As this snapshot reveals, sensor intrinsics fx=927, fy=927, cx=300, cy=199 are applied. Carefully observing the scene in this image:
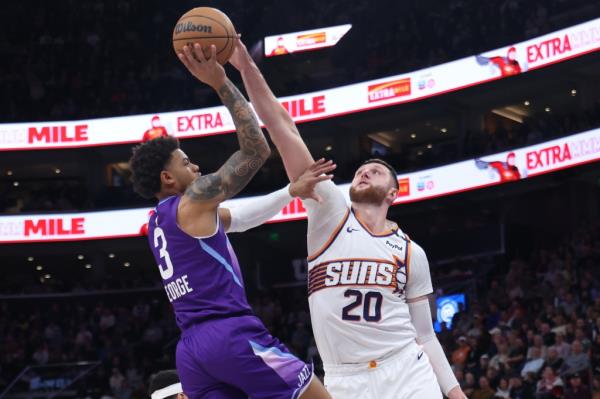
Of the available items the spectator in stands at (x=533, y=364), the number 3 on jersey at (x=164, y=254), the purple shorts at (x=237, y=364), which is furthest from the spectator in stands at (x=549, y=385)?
the number 3 on jersey at (x=164, y=254)

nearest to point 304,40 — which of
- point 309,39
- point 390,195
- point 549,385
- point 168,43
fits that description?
point 309,39

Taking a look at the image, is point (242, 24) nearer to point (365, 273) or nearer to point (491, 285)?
point (491, 285)

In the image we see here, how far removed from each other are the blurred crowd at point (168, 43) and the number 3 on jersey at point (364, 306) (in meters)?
19.8

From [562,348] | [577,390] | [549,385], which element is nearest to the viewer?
[577,390]

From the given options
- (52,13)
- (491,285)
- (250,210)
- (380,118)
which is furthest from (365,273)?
(52,13)

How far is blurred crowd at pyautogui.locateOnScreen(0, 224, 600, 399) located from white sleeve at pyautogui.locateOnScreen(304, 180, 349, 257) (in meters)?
8.11

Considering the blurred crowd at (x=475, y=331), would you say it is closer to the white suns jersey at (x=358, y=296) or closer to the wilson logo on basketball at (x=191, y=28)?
the white suns jersey at (x=358, y=296)

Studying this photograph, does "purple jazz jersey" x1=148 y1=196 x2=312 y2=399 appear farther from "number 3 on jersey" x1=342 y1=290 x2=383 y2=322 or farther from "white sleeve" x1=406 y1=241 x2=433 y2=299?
"white sleeve" x1=406 y1=241 x2=433 y2=299

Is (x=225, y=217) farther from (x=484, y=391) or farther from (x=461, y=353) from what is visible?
(x=461, y=353)

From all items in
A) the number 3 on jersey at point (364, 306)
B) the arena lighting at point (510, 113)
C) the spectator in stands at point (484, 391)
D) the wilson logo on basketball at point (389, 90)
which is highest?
the wilson logo on basketball at point (389, 90)

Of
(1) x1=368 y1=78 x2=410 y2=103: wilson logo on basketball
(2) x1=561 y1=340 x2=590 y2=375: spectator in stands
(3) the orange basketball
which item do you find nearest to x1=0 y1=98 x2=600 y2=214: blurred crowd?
(1) x1=368 y1=78 x2=410 y2=103: wilson logo on basketball

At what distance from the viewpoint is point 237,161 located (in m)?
4.78

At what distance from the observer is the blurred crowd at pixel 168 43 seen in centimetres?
2623

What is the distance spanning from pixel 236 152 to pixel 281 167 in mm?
23982
